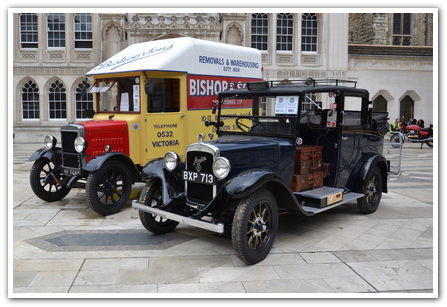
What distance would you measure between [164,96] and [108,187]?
215 cm

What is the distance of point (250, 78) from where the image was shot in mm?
10461

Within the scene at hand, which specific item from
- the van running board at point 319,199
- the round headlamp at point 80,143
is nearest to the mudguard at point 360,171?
the van running board at point 319,199

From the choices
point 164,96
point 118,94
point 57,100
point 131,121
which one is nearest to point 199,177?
point 131,121

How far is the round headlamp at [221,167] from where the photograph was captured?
4.96 meters

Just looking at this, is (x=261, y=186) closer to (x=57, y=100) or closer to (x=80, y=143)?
(x=80, y=143)

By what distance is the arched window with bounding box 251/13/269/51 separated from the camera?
78.2 ft

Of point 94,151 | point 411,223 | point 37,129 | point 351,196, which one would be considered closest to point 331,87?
point 351,196

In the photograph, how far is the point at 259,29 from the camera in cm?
2397

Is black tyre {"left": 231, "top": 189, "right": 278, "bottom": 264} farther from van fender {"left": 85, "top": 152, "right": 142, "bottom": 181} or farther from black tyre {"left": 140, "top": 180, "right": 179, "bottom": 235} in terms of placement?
van fender {"left": 85, "top": 152, "right": 142, "bottom": 181}

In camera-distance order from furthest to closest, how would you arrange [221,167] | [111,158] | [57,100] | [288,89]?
[57,100] < [111,158] < [288,89] < [221,167]

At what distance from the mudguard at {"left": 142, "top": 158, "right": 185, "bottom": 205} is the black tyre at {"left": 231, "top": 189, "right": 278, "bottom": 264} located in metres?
1.11

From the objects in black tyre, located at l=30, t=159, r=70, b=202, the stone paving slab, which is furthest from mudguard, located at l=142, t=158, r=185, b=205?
black tyre, located at l=30, t=159, r=70, b=202

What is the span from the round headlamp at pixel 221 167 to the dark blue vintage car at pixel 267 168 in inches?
0.5
